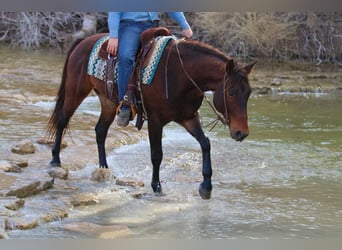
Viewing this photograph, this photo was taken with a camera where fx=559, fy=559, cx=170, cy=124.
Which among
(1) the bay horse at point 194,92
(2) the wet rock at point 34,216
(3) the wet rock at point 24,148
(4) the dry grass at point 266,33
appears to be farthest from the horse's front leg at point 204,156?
(4) the dry grass at point 266,33

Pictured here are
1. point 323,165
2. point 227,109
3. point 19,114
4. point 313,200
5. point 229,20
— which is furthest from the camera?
point 229,20

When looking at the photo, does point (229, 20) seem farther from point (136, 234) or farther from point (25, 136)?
point (136, 234)

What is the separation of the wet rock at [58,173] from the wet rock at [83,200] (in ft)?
1.39

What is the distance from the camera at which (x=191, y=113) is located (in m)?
3.13

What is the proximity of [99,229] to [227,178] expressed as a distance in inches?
55.0

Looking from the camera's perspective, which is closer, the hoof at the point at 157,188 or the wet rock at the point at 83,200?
the wet rock at the point at 83,200

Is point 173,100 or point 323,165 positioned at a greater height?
point 173,100

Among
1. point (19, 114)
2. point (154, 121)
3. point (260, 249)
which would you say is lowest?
point (19, 114)

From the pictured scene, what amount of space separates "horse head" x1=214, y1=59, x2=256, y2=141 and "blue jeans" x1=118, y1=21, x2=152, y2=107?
26.6 inches

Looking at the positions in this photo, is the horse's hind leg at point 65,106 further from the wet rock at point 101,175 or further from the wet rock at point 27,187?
the wet rock at point 27,187

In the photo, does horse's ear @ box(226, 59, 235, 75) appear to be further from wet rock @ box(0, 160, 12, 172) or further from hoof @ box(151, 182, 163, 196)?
wet rock @ box(0, 160, 12, 172)

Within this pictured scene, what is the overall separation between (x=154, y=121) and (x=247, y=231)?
2.97 feet

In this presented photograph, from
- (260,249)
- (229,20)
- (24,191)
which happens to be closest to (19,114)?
(24,191)

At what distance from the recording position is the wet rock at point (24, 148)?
4.05 meters
